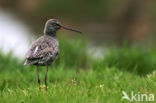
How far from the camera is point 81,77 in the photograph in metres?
8.19

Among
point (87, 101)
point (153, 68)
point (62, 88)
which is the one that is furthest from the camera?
point (153, 68)

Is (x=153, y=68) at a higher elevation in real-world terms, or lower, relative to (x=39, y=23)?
higher

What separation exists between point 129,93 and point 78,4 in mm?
19788

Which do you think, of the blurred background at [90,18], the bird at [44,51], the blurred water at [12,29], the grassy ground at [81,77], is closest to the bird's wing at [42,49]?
the bird at [44,51]

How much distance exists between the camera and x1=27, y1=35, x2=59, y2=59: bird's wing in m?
6.48

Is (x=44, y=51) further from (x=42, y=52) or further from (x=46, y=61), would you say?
(x=46, y=61)

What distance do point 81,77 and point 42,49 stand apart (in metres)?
1.79

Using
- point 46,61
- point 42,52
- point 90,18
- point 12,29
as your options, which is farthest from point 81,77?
point 90,18

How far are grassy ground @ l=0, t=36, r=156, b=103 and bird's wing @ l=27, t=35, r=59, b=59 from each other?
52 centimetres

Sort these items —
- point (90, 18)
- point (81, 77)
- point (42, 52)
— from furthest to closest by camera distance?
point (90, 18), point (81, 77), point (42, 52)

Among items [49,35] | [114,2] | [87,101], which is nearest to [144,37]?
[114,2]

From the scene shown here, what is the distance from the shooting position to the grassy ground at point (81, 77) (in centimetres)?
600

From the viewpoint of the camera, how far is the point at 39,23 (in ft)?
81.1

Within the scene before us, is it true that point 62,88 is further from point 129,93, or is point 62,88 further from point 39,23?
point 39,23
